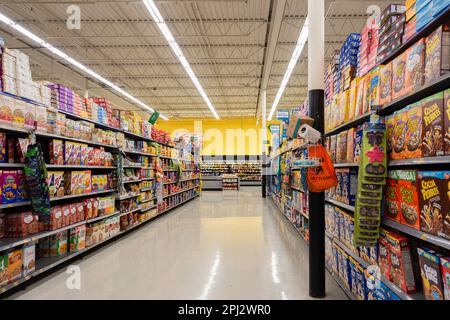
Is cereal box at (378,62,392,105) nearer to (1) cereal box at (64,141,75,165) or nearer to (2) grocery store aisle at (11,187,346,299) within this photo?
(2) grocery store aisle at (11,187,346,299)

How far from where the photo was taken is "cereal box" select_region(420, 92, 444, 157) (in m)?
1.53

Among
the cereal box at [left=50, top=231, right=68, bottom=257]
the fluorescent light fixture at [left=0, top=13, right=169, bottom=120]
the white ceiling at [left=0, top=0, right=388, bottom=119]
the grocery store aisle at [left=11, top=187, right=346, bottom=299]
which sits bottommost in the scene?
the grocery store aisle at [left=11, top=187, right=346, bottom=299]

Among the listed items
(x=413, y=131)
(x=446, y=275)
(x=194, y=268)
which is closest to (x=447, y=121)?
(x=413, y=131)

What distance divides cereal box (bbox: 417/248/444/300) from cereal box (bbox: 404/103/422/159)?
0.59m

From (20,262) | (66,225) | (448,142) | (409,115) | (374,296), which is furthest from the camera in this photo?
(66,225)

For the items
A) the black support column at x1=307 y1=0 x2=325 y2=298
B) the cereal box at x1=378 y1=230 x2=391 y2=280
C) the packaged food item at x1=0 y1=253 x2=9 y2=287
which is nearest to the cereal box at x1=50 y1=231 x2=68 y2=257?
the packaged food item at x1=0 y1=253 x2=9 y2=287

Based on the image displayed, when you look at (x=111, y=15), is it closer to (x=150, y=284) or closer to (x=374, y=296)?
(x=150, y=284)

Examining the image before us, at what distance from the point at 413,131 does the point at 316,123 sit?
1063 millimetres

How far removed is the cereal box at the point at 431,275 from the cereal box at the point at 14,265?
11.8 ft

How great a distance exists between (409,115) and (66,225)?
4071mm

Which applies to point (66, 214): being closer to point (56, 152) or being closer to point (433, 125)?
point (56, 152)
